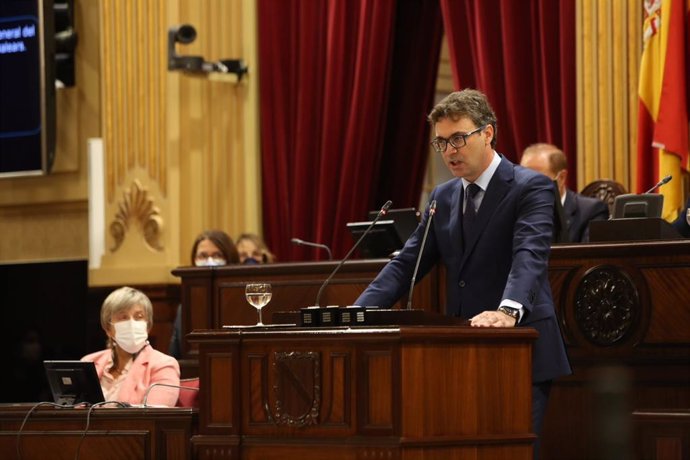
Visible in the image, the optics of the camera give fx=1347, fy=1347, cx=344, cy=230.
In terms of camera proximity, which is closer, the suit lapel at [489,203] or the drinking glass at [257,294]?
the suit lapel at [489,203]

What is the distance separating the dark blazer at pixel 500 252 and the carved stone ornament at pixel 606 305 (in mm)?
1293

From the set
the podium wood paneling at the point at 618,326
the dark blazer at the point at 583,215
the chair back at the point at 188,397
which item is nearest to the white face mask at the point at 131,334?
the chair back at the point at 188,397

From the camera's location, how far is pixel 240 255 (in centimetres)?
723

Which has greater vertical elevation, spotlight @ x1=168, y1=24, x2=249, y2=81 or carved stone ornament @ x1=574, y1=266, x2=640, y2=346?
spotlight @ x1=168, y1=24, x2=249, y2=81

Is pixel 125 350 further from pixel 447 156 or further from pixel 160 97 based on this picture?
pixel 160 97

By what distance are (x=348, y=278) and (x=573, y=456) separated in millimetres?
1226

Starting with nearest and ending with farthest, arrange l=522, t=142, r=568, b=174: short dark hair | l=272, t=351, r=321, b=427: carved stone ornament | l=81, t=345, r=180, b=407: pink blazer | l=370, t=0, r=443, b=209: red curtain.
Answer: l=272, t=351, r=321, b=427: carved stone ornament
l=81, t=345, r=180, b=407: pink blazer
l=522, t=142, r=568, b=174: short dark hair
l=370, t=0, r=443, b=209: red curtain

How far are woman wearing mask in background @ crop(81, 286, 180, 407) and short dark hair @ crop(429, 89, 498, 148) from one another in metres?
1.59

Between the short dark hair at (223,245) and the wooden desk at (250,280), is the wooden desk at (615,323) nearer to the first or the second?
the wooden desk at (250,280)

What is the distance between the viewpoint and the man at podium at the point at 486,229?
13.0 ft

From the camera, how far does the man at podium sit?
156 inches

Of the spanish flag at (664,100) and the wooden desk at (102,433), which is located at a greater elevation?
the spanish flag at (664,100)

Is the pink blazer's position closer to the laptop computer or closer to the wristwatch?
the laptop computer

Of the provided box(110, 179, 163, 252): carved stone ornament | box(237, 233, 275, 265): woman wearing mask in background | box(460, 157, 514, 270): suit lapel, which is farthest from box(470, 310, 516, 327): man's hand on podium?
box(110, 179, 163, 252): carved stone ornament
